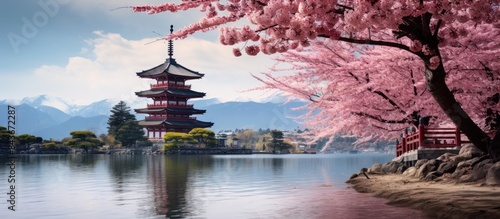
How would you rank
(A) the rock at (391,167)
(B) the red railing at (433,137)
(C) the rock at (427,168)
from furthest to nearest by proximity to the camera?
(A) the rock at (391,167), (B) the red railing at (433,137), (C) the rock at (427,168)

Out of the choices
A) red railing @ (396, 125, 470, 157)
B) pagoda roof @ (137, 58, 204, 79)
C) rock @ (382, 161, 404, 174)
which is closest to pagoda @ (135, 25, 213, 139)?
pagoda roof @ (137, 58, 204, 79)

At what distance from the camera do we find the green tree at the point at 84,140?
84875 millimetres

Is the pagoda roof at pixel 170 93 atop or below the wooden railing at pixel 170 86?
below

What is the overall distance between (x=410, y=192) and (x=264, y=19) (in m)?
7.60

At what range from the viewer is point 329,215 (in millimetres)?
11914

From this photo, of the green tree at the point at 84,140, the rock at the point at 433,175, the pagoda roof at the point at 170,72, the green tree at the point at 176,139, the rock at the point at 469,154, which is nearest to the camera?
the rock at the point at 433,175

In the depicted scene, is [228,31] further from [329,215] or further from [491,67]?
[491,67]

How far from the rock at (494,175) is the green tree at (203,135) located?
6982cm

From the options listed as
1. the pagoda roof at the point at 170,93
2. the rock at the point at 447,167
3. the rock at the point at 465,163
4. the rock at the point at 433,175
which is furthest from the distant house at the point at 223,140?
the rock at the point at 465,163

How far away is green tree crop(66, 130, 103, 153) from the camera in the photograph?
84875 millimetres

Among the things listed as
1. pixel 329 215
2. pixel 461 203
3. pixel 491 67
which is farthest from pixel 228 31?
pixel 491 67

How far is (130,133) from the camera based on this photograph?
86.6 meters

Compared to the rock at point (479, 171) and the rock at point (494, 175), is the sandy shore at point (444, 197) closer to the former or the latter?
the rock at point (494, 175)

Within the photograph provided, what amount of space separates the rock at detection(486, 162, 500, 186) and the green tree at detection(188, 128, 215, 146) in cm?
6982
